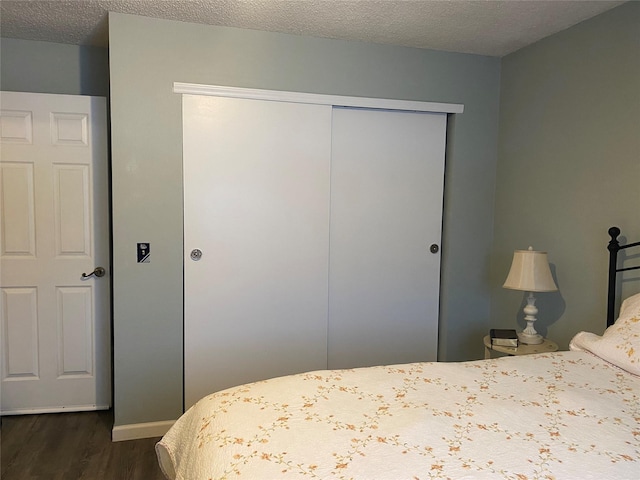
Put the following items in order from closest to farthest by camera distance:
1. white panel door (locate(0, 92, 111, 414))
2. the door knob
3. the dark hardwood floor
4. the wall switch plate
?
the dark hardwood floor
the wall switch plate
white panel door (locate(0, 92, 111, 414))
the door knob

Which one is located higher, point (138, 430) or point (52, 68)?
point (52, 68)

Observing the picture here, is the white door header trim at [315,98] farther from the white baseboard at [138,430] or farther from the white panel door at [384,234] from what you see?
the white baseboard at [138,430]

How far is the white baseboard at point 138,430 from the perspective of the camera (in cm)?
263

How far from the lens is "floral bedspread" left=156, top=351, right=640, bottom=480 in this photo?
113 centimetres

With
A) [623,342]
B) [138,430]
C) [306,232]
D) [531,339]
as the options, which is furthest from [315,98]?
[138,430]

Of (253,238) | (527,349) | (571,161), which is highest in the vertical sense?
(571,161)

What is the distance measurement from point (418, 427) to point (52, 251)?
255 cm

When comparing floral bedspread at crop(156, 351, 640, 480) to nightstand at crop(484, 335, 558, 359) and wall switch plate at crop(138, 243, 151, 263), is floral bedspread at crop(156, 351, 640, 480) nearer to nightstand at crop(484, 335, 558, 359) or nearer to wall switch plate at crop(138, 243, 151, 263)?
nightstand at crop(484, 335, 558, 359)

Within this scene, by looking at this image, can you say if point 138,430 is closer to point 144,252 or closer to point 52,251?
point 144,252

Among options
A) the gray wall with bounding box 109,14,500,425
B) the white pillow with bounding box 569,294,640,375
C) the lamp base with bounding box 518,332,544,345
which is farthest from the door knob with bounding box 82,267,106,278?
the white pillow with bounding box 569,294,640,375

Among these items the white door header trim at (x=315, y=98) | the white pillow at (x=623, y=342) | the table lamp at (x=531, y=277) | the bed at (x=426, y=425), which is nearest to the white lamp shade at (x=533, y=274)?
the table lamp at (x=531, y=277)

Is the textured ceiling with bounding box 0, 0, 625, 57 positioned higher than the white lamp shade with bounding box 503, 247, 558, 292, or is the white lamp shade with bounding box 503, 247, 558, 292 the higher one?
the textured ceiling with bounding box 0, 0, 625, 57

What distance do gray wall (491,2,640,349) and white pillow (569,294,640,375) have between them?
0.31m

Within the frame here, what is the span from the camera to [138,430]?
105 inches
